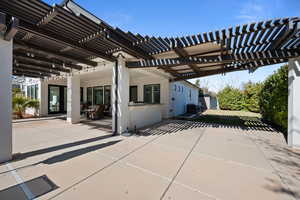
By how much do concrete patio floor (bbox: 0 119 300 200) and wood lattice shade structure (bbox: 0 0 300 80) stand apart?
2807 mm

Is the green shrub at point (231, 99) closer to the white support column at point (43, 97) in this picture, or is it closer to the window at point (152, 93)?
the window at point (152, 93)

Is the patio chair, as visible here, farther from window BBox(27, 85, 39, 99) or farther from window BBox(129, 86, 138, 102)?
window BBox(27, 85, 39, 99)

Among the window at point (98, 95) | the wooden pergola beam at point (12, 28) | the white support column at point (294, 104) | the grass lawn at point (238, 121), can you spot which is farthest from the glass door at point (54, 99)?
the white support column at point (294, 104)

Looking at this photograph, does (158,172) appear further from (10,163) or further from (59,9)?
(59,9)

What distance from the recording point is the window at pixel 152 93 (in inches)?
375

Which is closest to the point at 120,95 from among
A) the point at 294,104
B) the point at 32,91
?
the point at 294,104

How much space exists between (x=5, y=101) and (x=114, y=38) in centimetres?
291

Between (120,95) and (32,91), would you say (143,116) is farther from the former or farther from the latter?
(32,91)

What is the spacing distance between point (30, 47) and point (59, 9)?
2351 millimetres

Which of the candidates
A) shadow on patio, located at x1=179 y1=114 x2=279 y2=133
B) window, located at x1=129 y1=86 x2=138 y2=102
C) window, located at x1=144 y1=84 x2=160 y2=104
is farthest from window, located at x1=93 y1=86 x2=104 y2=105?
shadow on patio, located at x1=179 y1=114 x2=279 y2=133

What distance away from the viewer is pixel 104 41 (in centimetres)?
427

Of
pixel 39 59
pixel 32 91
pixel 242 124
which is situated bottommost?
pixel 242 124

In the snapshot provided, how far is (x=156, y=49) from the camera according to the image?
4.92 meters

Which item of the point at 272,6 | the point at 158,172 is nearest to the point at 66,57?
the point at 158,172
